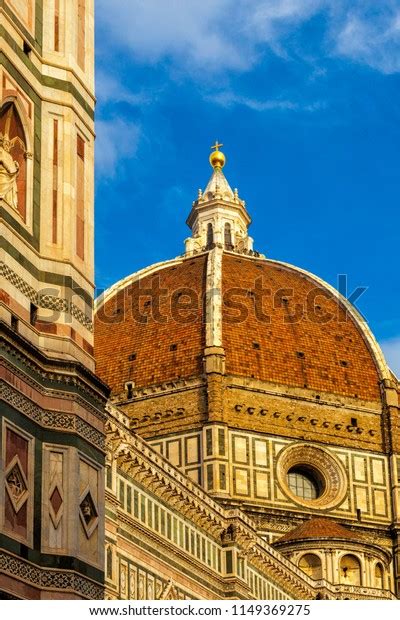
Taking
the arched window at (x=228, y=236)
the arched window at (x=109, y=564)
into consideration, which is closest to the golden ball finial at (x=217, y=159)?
the arched window at (x=228, y=236)

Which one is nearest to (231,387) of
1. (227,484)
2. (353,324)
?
(227,484)

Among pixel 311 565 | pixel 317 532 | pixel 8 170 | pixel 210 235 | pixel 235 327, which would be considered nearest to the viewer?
pixel 8 170

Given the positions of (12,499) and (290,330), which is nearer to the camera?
(12,499)

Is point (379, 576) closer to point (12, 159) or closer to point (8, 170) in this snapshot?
point (12, 159)

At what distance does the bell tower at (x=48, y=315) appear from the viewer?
13.4m

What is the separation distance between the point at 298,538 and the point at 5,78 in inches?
2403

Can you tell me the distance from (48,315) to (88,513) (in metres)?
2.13

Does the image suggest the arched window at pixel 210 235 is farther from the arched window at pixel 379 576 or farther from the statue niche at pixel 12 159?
the statue niche at pixel 12 159

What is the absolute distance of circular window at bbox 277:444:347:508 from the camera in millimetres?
81125

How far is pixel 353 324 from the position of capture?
91500 millimetres

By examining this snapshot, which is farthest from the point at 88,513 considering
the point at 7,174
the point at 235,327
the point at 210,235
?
the point at 210,235

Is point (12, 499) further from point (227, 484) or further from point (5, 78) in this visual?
point (227, 484)

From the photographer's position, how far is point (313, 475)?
3273 inches

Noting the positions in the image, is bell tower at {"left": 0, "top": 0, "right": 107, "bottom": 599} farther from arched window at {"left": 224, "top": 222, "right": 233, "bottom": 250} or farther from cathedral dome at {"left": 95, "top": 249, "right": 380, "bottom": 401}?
arched window at {"left": 224, "top": 222, "right": 233, "bottom": 250}
